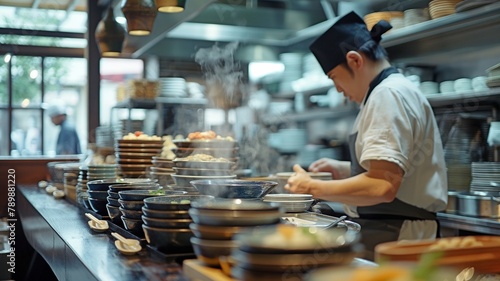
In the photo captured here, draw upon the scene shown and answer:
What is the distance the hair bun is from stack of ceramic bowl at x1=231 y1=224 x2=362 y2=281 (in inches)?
79.1

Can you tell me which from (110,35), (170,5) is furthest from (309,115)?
(170,5)

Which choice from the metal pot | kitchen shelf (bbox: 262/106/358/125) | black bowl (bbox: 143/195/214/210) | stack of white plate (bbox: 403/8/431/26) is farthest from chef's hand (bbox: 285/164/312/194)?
kitchen shelf (bbox: 262/106/358/125)

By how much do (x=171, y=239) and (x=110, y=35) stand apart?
9.37 feet

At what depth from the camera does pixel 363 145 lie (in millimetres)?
2812

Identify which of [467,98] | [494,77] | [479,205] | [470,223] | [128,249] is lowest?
[470,223]

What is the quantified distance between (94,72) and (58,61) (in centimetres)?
234

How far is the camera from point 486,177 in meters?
3.66

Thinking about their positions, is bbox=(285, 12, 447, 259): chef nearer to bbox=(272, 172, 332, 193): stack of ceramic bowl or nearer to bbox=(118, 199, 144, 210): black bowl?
bbox=(272, 172, 332, 193): stack of ceramic bowl

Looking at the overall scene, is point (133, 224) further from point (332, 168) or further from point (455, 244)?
point (332, 168)

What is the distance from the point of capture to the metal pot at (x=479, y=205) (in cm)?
346

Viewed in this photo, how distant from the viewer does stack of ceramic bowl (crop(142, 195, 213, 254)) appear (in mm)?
1633

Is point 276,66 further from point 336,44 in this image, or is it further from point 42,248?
point 42,248

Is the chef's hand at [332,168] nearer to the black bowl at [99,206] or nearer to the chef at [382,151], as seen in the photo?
the chef at [382,151]

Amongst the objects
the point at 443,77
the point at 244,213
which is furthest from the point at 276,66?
the point at 244,213
